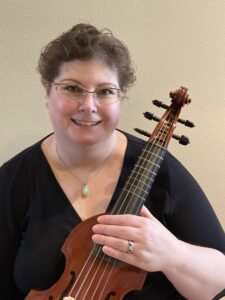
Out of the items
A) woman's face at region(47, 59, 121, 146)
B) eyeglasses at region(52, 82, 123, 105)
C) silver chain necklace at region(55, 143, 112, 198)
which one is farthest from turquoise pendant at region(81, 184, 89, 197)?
eyeglasses at region(52, 82, 123, 105)

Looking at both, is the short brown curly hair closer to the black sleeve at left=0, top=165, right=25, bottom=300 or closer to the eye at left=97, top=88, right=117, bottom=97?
the eye at left=97, top=88, right=117, bottom=97

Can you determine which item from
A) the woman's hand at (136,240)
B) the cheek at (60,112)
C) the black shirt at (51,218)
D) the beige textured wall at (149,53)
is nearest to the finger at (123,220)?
the woman's hand at (136,240)

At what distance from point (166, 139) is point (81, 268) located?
347 millimetres

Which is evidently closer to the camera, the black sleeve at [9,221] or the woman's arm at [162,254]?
the woman's arm at [162,254]

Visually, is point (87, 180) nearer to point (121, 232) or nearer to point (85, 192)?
point (85, 192)

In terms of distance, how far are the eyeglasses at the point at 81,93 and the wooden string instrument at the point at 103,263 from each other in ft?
0.46

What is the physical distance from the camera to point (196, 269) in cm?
83

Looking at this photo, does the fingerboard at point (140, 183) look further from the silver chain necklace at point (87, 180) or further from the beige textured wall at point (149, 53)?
the beige textured wall at point (149, 53)

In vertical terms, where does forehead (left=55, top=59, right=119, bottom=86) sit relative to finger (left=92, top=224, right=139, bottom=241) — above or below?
above

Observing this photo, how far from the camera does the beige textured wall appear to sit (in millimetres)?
1134

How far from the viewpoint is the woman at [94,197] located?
A: 0.81 m

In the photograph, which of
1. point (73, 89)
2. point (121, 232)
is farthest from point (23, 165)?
point (121, 232)

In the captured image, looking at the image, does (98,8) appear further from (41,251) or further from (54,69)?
(41,251)

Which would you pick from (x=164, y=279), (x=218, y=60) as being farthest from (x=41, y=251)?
(x=218, y=60)
